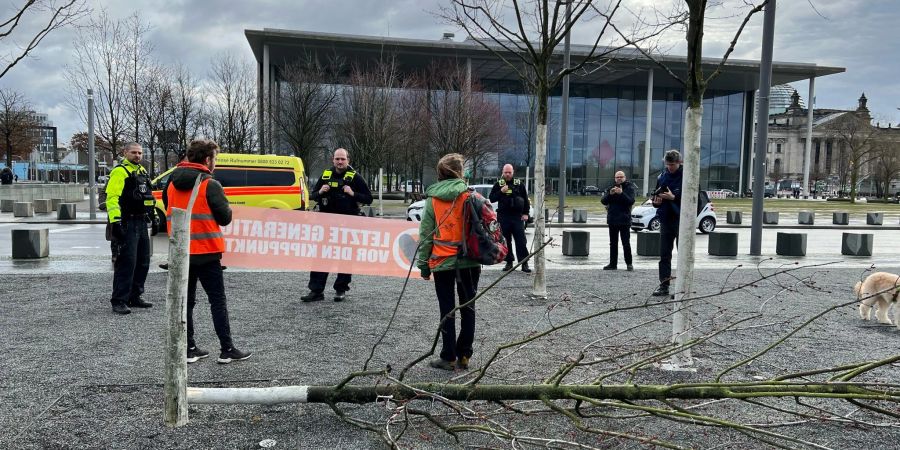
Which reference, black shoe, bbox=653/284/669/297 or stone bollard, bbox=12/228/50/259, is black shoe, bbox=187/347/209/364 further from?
stone bollard, bbox=12/228/50/259

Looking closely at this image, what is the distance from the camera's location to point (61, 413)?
A: 153 inches

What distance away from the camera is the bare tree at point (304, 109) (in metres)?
33.5

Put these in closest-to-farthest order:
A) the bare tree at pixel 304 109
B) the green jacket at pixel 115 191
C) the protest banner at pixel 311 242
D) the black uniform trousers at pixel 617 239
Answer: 1. the green jacket at pixel 115 191
2. the protest banner at pixel 311 242
3. the black uniform trousers at pixel 617 239
4. the bare tree at pixel 304 109

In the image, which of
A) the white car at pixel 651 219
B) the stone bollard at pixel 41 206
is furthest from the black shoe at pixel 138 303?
the stone bollard at pixel 41 206

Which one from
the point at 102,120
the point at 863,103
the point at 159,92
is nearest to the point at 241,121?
the point at 159,92

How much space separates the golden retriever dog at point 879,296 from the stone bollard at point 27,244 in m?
13.1

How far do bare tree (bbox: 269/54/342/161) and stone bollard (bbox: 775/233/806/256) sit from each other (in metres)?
25.5

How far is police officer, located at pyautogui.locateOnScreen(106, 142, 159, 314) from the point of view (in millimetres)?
6680

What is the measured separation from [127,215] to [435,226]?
13.1ft

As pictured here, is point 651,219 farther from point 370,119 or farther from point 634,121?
point 634,121

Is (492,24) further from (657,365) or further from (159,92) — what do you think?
(159,92)

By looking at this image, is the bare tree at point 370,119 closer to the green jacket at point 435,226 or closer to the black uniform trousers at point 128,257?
the black uniform trousers at point 128,257

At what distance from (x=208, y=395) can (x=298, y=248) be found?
4.12 metres

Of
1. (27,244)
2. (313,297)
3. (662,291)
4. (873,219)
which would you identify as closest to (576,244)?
(662,291)
